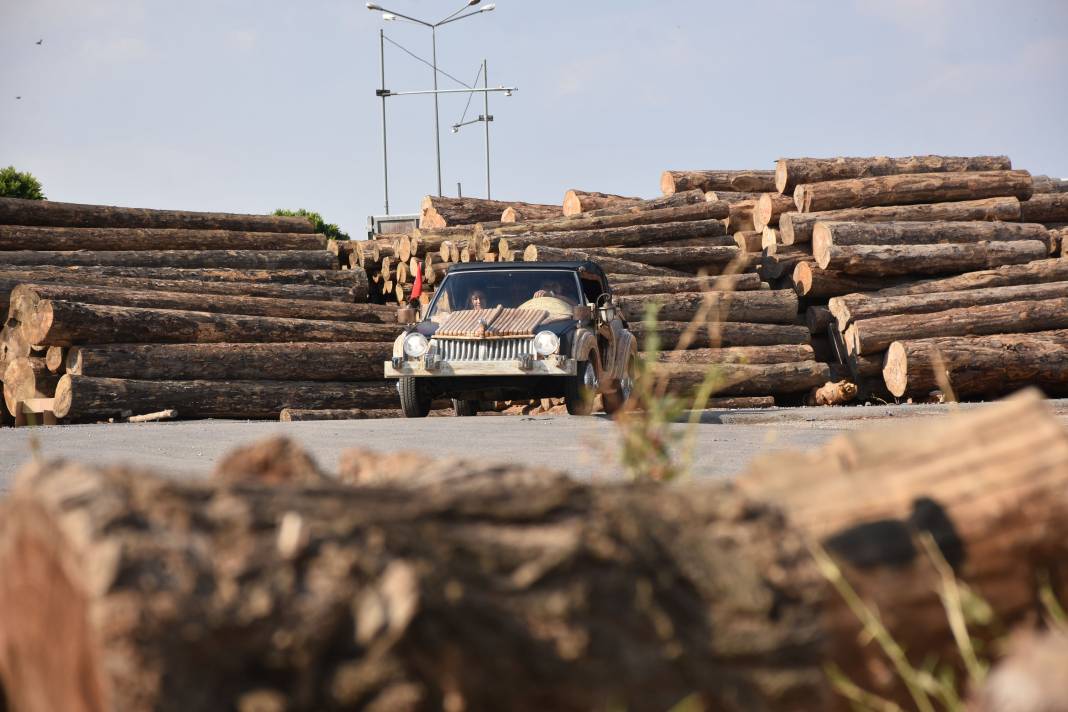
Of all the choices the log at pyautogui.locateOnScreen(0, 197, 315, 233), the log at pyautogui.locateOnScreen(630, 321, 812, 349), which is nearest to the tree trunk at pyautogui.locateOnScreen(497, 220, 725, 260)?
the log at pyautogui.locateOnScreen(630, 321, 812, 349)

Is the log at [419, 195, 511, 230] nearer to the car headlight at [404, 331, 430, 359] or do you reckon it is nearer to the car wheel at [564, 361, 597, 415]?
the car headlight at [404, 331, 430, 359]

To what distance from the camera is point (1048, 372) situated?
15.8 metres

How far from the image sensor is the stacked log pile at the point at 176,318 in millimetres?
13578

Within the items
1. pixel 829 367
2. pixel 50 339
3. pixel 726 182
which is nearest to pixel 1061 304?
pixel 829 367

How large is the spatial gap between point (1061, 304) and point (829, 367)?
3559 mm

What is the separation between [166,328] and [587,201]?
9.90 metres

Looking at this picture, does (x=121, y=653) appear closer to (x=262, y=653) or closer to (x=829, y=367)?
(x=262, y=653)

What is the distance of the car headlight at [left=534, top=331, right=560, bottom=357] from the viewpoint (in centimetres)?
1170

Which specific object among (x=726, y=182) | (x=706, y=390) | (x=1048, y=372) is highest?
(x=726, y=182)

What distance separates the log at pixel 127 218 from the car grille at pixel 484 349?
9.17 metres

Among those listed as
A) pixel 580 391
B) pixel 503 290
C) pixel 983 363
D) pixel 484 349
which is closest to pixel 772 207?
pixel 983 363

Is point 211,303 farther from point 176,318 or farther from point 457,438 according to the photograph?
point 457,438

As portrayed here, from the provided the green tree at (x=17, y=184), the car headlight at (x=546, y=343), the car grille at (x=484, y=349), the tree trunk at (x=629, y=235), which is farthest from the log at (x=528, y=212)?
the green tree at (x=17, y=184)

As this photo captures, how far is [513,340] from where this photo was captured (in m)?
11.9
